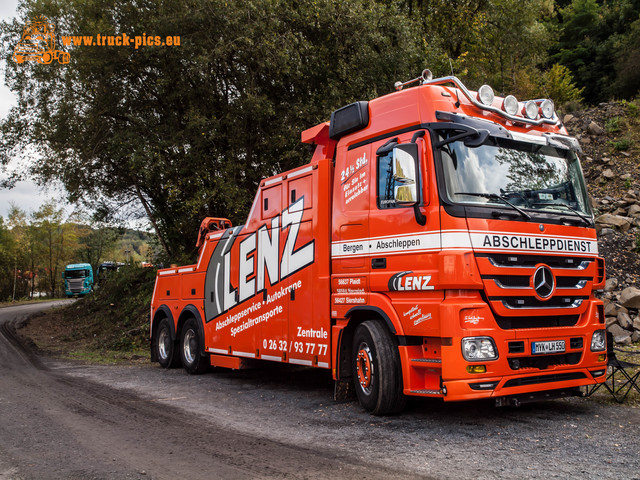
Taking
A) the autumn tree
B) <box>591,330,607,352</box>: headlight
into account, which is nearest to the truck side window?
<box>591,330,607,352</box>: headlight

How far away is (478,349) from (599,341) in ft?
6.12

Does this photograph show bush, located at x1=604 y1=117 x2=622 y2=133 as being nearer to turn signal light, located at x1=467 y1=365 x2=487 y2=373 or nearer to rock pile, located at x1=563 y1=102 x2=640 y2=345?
rock pile, located at x1=563 y1=102 x2=640 y2=345

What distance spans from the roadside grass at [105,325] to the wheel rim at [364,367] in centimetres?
979

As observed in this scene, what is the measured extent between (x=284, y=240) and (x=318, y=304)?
130 centimetres

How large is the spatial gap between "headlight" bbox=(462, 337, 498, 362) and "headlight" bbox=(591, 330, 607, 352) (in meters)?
1.56

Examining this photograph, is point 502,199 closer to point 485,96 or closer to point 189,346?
point 485,96

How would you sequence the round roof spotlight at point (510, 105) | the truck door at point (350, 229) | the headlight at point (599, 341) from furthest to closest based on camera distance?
the truck door at point (350, 229)
the round roof spotlight at point (510, 105)
the headlight at point (599, 341)

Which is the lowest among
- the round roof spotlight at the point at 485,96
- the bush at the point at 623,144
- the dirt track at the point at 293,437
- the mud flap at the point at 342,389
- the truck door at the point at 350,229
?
the dirt track at the point at 293,437

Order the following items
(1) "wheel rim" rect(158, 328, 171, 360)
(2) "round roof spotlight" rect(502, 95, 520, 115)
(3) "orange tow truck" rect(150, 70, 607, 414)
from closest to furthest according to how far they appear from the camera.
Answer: (3) "orange tow truck" rect(150, 70, 607, 414), (2) "round roof spotlight" rect(502, 95, 520, 115), (1) "wheel rim" rect(158, 328, 171, 360)

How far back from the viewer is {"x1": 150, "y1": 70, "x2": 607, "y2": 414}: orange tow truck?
5.73m

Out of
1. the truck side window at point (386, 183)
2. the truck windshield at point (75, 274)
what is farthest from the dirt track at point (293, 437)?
the truck windshield at point (75, 274)

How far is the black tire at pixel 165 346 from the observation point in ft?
39.8

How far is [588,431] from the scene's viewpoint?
18.7 feet

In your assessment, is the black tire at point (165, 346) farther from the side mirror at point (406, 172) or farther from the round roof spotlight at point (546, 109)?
the round roof spotlight at point (546, 109)
